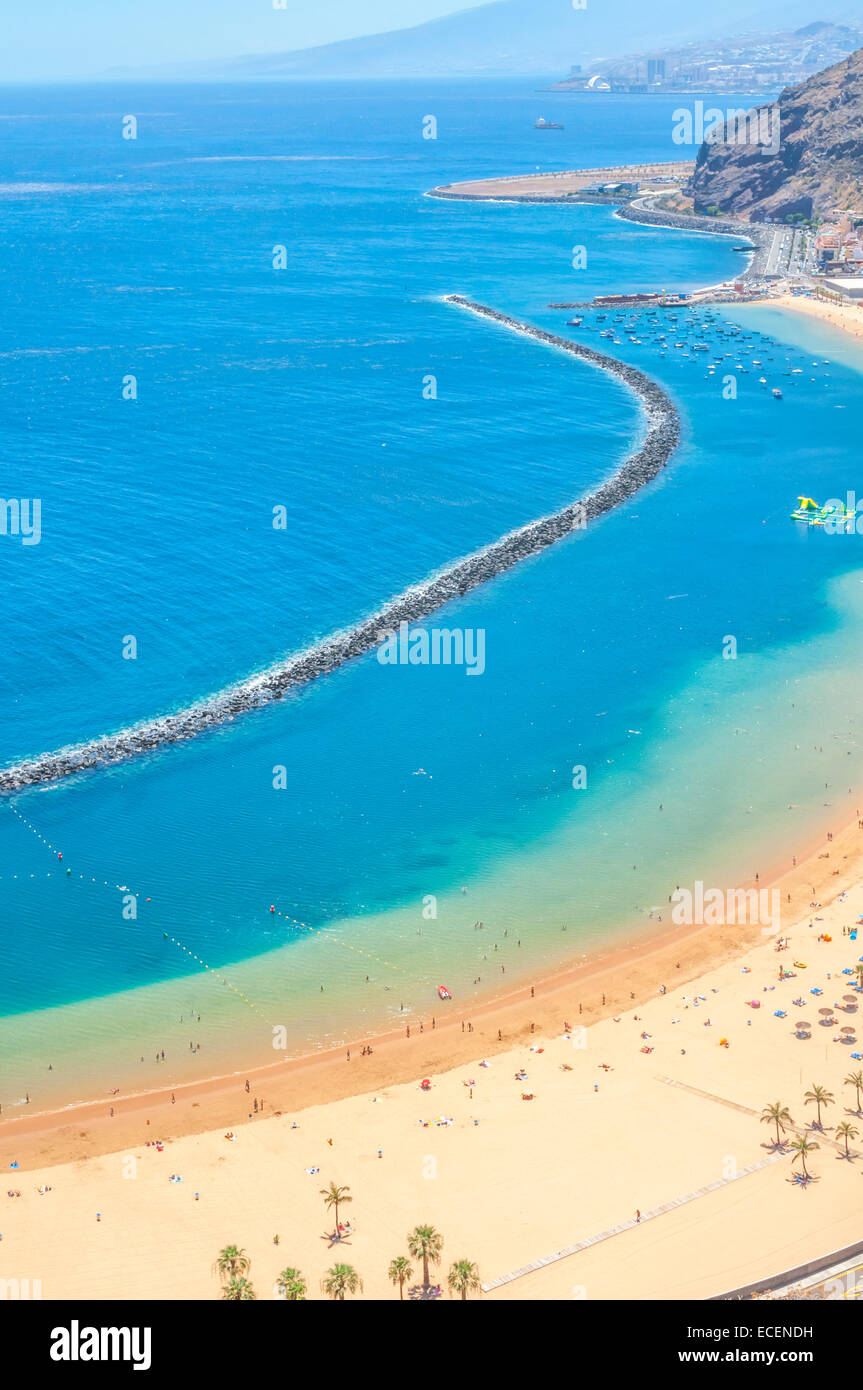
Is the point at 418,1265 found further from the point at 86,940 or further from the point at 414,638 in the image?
the point at 414,638

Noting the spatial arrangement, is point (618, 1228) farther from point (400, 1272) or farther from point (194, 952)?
point (194, 952)

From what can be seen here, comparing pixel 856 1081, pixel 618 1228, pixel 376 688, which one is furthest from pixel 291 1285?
pixel 376 688

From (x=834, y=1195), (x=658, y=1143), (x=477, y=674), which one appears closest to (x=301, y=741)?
(x=477, y=674)

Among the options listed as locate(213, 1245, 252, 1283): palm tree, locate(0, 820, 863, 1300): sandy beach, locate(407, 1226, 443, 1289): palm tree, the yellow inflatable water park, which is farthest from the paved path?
the yellow inflatable water park

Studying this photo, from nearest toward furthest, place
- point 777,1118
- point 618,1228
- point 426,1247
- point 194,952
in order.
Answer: point 426,1247 < point 618,1228 < point 777,1118 < point 194,952

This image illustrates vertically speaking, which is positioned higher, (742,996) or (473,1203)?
(742,996)

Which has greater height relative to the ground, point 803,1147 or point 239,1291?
point 803,1147
